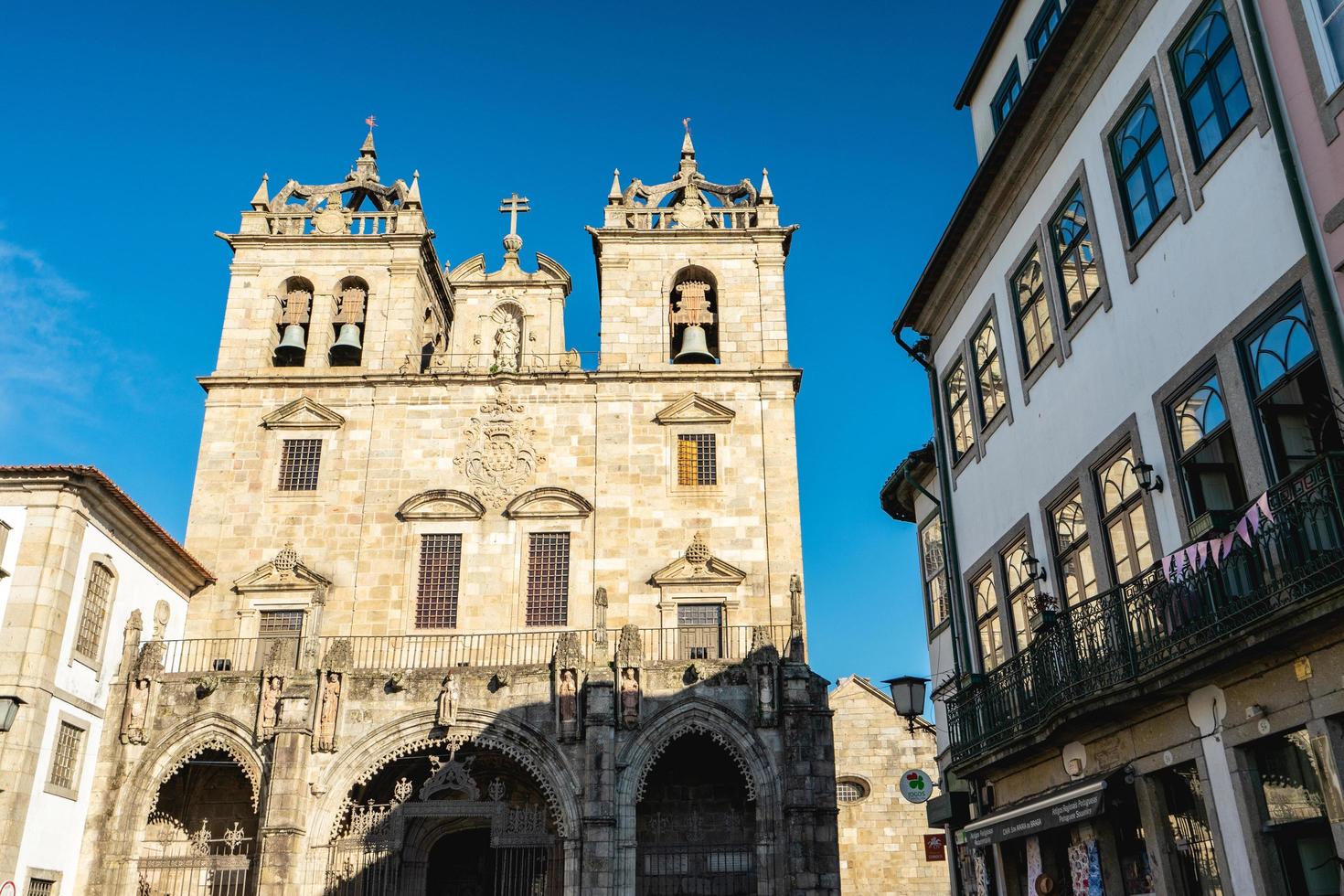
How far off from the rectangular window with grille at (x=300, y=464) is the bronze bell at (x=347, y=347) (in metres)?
2.58

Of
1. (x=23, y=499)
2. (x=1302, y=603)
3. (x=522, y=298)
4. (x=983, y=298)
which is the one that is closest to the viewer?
(x=1302, y=603)

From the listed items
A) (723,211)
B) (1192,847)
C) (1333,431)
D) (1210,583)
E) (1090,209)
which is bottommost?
(1192,847)

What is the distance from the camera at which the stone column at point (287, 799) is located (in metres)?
21.5

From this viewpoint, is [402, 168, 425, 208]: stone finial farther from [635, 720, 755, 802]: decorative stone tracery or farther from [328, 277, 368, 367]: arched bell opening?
[635, 720, 755, 802]: decorative stone tracery

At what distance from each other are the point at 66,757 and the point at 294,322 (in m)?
12.9

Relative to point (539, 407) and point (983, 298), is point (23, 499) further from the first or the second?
point (983, 298)

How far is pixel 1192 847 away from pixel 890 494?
12.1 m

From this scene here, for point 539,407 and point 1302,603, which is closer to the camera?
point 1302,603

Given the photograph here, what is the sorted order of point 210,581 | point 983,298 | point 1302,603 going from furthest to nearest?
point 210,581 < point 983,298 < point 1302,603

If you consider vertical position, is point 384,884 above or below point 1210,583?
below

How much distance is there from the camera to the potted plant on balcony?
12.6m

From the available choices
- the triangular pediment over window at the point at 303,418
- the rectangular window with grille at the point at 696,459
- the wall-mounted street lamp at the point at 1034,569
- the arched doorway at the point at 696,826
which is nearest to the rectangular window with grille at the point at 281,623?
the triangular pediment over window at the point at 303,418

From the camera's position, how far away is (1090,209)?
13.2 metres

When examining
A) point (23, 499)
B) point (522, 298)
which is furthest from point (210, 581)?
point (522, 298)
